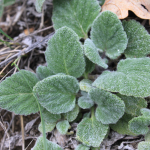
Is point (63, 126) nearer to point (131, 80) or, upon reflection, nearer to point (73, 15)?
point (131, 80)

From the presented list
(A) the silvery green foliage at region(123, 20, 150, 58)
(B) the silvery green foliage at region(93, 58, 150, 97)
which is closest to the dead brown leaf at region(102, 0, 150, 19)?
(A) the silvery green foliage at region(123, 20, 150, 58)

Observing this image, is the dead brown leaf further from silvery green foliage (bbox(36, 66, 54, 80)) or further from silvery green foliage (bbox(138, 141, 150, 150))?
silvery green foliage (bbox(138, 141, 150, 150))

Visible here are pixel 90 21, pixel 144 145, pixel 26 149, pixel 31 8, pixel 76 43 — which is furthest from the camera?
pixel 31 8

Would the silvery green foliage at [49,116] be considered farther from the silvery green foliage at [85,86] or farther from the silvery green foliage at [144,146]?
the silvery green foliage at [144,146]

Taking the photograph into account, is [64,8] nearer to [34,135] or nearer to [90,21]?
→ [90,21]

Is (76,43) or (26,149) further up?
(76,43)

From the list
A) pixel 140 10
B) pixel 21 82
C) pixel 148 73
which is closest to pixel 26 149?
pixel 21 82

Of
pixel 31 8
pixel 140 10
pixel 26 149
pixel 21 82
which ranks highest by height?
pixel 140 10

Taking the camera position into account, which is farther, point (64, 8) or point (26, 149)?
point (64, 8)
